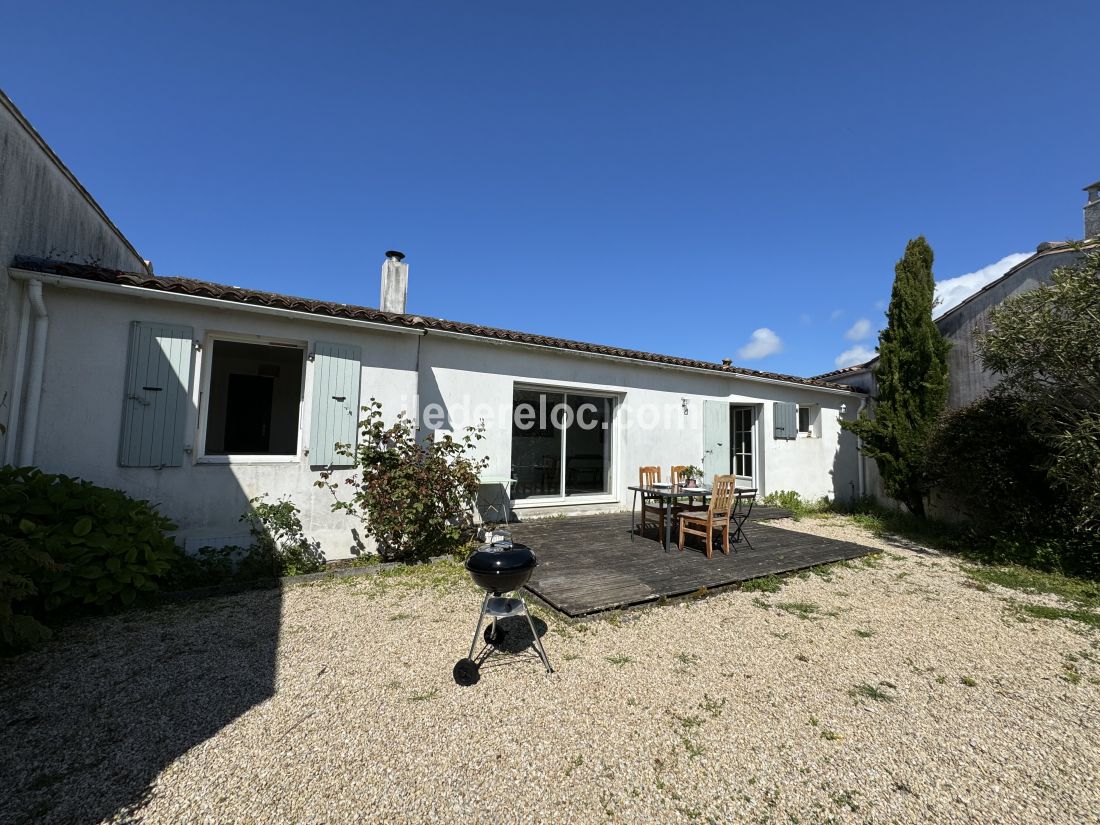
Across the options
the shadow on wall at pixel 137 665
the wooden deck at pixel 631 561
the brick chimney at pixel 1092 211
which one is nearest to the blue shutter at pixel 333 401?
the shadow on wall at pixel 137 665

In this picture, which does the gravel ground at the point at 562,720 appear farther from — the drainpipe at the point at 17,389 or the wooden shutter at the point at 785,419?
the wooden shutter at the point at 785,419

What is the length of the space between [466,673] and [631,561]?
2842 mm

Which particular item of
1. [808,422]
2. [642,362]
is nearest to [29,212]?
[642,362]

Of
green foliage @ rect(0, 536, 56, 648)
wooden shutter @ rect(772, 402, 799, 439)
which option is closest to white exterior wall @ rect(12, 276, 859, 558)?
wooden shutter @ rect(772, 402, 799, 439)

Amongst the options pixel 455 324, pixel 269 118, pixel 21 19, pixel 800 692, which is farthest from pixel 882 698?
pixel 269 118

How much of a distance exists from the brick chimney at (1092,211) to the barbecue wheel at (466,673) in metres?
11.6

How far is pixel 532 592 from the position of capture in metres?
4.20

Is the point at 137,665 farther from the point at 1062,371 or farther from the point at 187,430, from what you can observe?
the point at 1062,371

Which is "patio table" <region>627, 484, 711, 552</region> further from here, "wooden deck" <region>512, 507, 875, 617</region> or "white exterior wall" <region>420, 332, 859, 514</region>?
"white exterior wall" <region>420, 332, 859, 514</region>

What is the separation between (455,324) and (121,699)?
16.3ft

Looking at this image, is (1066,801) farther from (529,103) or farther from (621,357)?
(529,103)

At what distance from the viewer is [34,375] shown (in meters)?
4.05

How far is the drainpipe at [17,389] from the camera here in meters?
3.98

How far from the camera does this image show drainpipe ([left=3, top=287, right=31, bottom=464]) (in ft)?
13.1
